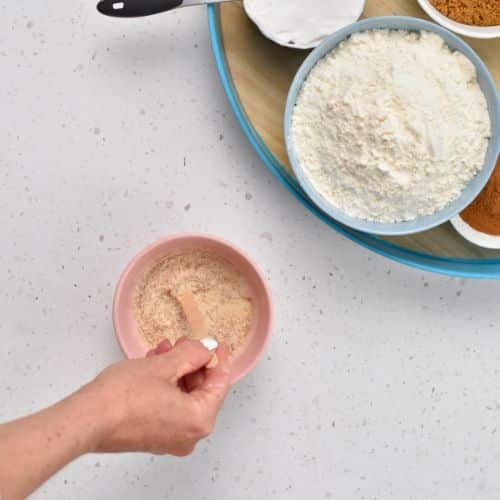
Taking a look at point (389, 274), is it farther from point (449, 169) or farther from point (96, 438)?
point (96, 438)

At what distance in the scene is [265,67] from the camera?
0.77 metres

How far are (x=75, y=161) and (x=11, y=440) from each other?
376mm

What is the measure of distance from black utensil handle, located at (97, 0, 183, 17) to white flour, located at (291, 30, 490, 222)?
0.54 ft

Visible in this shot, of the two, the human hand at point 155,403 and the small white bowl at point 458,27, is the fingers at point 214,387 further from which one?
the small white bowl at point 458,27

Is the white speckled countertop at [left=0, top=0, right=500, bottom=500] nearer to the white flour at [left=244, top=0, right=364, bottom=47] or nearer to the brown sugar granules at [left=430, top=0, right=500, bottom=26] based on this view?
the white flour at [left=244, top=0, right=364, bottom=47]

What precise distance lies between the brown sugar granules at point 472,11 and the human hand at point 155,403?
0.43 metres

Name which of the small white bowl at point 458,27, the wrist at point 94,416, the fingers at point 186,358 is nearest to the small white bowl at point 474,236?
the small white bowl at point 458,27

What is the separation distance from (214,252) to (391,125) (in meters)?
0.23

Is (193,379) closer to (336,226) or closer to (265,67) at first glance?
(336,226)

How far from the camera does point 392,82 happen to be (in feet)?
2.31

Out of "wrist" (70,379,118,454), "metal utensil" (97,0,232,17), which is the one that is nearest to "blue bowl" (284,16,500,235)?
"metal utensil" (97,0,232,17)

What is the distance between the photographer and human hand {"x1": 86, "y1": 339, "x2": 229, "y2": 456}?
0.57 m

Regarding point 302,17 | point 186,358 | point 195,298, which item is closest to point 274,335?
point 195,298

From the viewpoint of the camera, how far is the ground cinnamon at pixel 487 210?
29.3 inches
